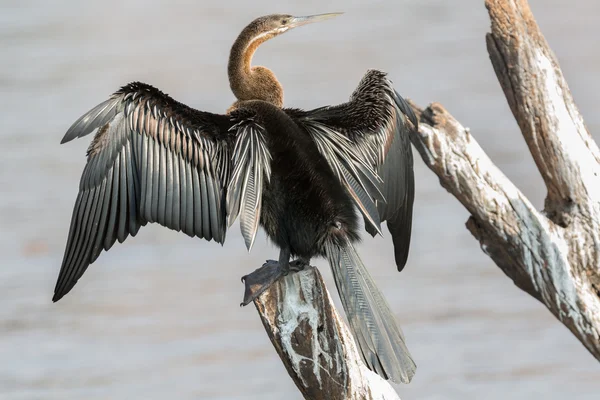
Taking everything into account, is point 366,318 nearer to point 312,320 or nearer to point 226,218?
point 312,320

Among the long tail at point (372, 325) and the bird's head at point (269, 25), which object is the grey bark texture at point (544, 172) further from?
the bird's head at point (269, 25)

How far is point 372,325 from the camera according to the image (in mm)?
3115

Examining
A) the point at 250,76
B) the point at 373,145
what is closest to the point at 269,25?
the point at 250,76

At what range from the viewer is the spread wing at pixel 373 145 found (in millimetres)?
3420

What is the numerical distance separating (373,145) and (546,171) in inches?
24.9

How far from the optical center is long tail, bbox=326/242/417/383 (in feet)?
10.1

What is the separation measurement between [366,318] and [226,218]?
58cm

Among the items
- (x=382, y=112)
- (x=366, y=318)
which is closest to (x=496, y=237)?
(x=382, y=112)

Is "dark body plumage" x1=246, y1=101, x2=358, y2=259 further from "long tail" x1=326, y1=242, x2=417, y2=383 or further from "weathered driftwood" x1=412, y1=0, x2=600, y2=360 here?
"weathered driftwood" x1=412, y1=0, x2=600, y2=360

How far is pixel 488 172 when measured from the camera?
3.76m

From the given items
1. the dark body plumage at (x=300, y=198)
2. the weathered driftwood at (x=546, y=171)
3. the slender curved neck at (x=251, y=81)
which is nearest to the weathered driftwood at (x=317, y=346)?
the dark body plumage at (x=300, y=198)

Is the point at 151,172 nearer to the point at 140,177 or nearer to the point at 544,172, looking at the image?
the point at 140,177

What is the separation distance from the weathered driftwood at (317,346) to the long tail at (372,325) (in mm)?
71

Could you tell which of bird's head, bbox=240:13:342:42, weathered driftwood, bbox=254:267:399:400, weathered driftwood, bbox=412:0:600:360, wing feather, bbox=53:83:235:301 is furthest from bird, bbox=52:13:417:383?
bird's head, bbox=240:13:342:42
